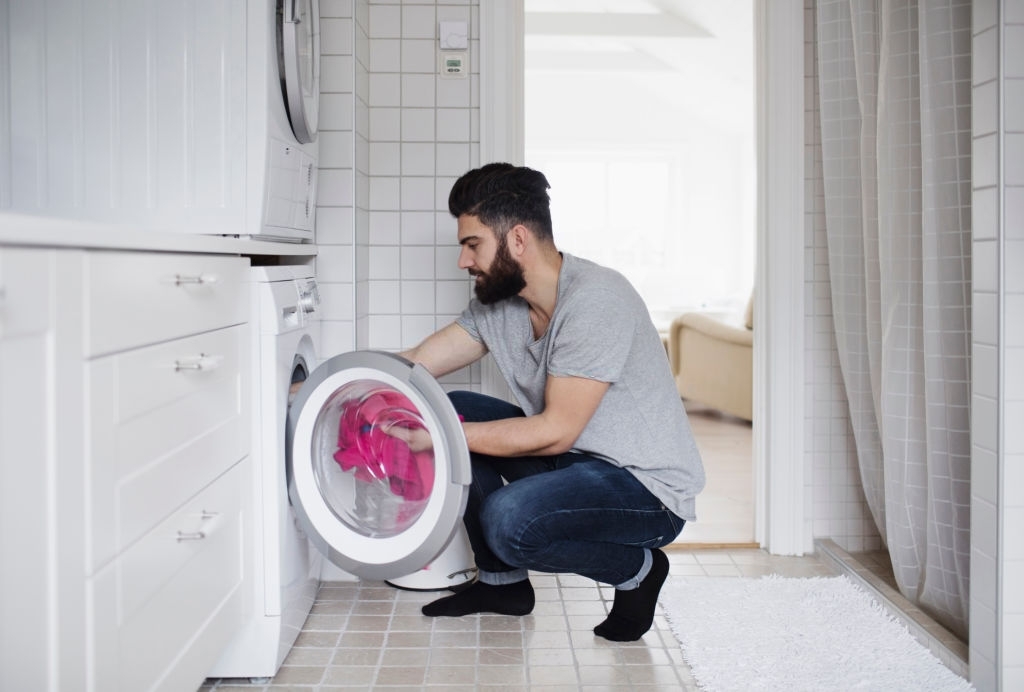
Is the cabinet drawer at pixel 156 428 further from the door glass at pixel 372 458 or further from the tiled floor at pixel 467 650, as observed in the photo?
the tiled floor at pixel 467 650

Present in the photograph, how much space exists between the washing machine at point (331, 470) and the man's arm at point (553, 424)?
149 mm

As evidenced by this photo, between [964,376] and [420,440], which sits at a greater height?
[964,376]

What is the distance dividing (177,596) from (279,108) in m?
1.05

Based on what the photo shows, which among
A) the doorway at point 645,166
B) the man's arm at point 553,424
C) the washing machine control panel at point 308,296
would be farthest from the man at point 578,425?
the doorway at point 645,166

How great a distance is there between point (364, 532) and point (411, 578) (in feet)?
2.03

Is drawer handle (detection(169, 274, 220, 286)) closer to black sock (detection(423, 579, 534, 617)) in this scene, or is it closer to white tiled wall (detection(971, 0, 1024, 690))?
black sock (detection(423, 579, 534, 617))

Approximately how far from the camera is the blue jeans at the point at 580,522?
6.79ft

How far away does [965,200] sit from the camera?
2.10 m

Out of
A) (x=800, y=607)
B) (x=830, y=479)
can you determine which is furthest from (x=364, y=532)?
(x=830, y=479)

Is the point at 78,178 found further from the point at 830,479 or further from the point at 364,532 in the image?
the point at 830,479

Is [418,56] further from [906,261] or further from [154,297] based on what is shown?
[154,297]

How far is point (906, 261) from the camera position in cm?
231

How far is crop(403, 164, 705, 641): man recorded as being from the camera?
2051mm

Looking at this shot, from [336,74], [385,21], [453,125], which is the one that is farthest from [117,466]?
[385,21]
